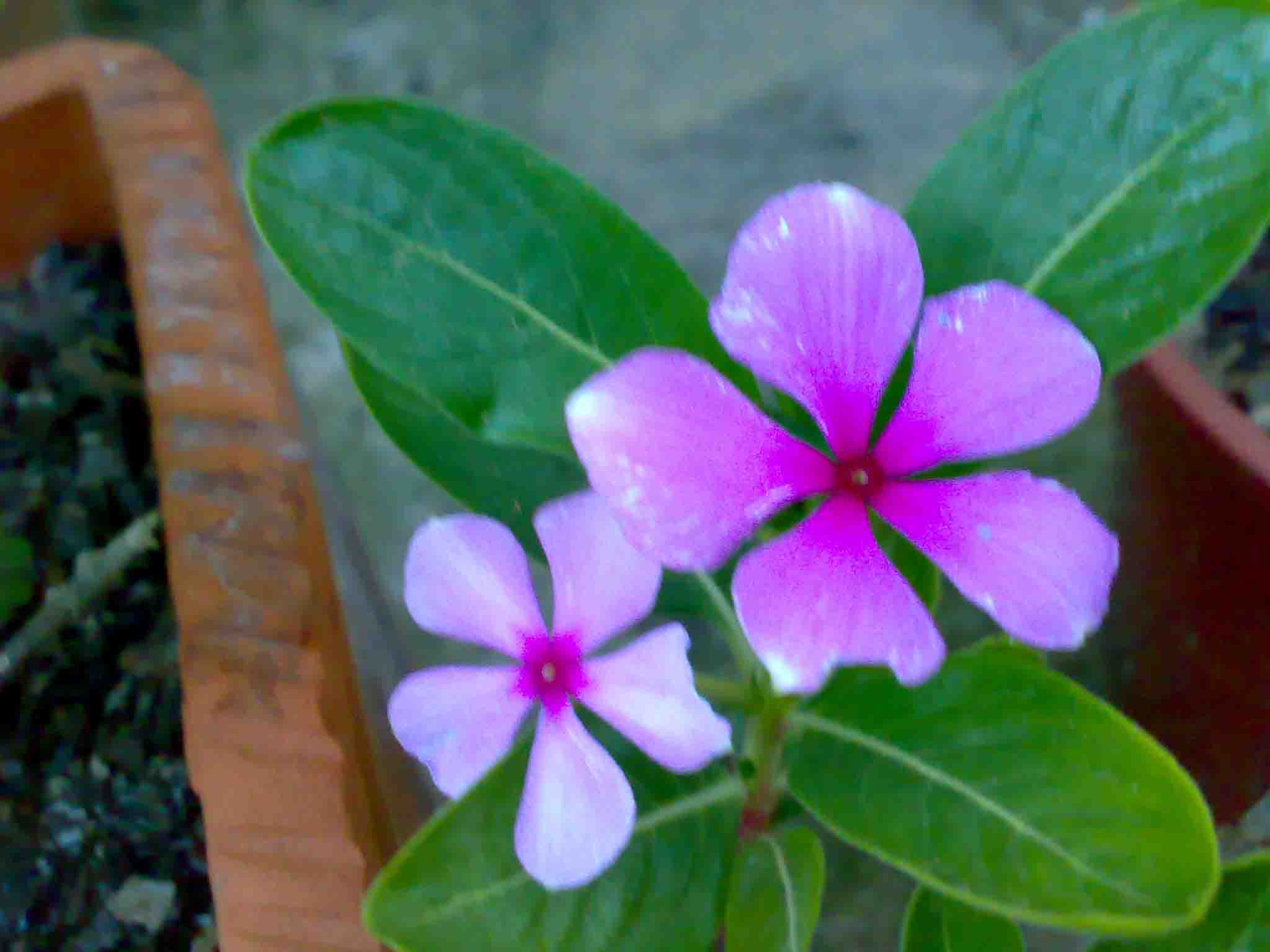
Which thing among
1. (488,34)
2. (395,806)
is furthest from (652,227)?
(395,806)

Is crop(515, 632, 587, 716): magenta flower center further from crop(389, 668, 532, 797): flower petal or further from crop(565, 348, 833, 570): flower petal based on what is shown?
crop(565, 348, 833, 570): flower petal

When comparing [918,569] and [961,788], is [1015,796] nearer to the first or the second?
[961,788]

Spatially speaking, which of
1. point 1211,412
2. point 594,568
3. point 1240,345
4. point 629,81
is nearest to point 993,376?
point 594,568

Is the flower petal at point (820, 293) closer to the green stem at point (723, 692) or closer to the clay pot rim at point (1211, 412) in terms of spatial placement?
the green stem at point (723, 692)

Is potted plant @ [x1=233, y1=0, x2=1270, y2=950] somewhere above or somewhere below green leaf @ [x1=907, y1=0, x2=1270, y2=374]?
below

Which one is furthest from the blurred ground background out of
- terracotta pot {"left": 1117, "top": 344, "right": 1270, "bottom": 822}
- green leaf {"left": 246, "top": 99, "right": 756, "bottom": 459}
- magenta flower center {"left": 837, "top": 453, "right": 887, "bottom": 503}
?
magenta flower center {"left": 837, "top": 453, "right": 887, "bottom": 503}

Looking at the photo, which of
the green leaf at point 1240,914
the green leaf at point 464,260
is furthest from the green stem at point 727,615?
the green leaf at point 1240,914

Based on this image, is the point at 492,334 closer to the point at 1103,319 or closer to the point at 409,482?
the point at 1103,319
